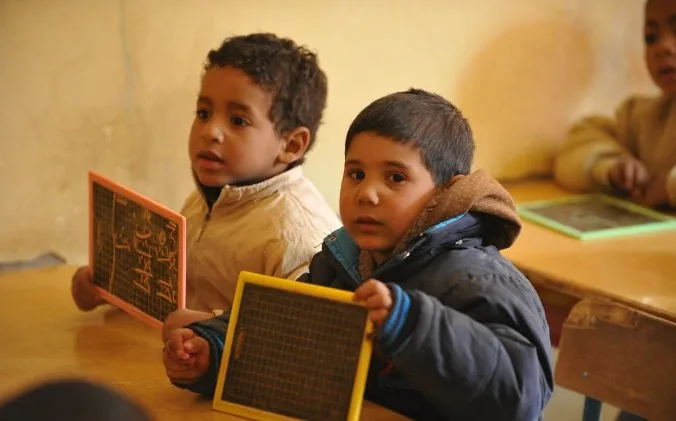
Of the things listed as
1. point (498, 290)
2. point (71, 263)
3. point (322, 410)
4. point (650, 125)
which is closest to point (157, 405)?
point (322, 410)

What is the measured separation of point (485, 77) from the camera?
2.81 meters

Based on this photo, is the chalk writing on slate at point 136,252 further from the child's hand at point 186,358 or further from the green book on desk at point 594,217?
the green book on desk at point 594,217

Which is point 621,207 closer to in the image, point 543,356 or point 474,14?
point 474,14

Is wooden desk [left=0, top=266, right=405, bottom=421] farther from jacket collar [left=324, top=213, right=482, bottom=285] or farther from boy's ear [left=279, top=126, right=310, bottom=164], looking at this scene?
boy's ear [left=279, top=126, right=310, bottom=164]

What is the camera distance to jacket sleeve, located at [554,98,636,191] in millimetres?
2787

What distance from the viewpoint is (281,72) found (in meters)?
1.90

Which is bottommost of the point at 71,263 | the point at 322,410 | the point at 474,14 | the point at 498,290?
the point at 71,263

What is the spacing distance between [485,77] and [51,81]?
1269 millimetres

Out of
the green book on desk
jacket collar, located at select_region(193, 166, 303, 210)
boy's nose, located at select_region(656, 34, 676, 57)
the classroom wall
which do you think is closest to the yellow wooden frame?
jacket collar, located at select_region(193, 166, 303, 210)

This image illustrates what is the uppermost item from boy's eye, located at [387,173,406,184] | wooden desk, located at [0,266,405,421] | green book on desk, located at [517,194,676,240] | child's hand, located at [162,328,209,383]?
boy's eye, located at [387,173,406,184]

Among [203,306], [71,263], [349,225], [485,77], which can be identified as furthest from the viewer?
[485,77]

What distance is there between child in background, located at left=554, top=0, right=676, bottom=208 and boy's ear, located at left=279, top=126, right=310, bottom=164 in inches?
44.1

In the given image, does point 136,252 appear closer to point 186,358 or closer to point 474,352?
point 186,358

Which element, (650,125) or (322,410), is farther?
(650,125)
